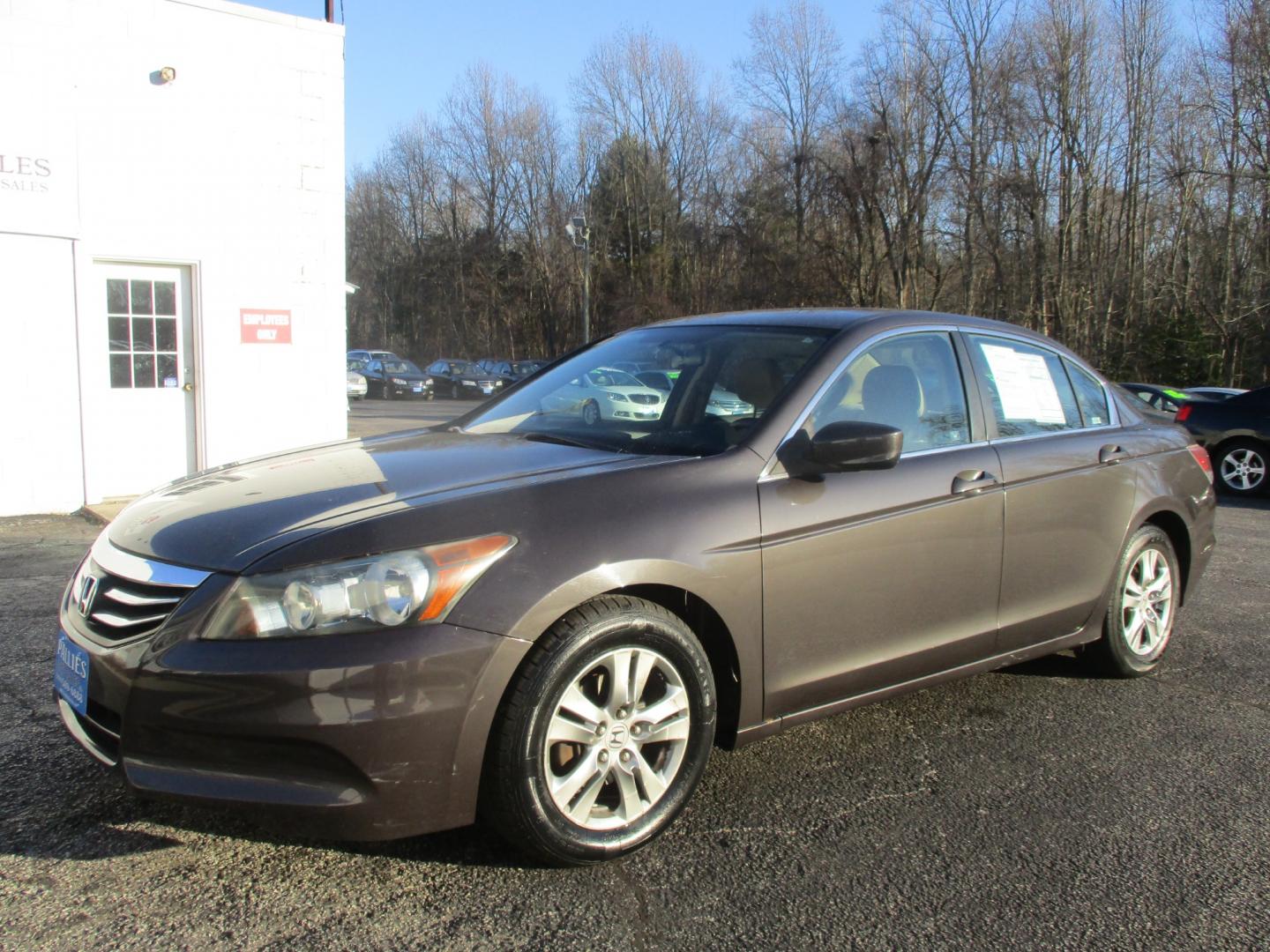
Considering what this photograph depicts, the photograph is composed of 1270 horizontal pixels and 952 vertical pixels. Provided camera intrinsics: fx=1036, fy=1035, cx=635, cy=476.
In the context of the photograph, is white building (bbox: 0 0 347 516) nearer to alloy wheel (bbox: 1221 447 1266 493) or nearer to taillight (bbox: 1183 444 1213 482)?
taillight (bbox: 1183 444 1213 482)

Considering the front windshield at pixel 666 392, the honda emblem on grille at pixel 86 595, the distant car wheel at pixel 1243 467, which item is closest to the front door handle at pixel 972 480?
the front windshield at pixel 666 392

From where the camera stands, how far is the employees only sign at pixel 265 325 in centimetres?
970

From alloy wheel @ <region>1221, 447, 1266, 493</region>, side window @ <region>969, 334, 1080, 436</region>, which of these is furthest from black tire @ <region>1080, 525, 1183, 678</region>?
alloy wheel @ <region>1221, 447, 1266, 493</region>

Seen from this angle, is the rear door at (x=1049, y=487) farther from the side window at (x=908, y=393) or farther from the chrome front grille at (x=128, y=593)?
the chrome front grille at (x=128, y=593)

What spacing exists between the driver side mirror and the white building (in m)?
7.62

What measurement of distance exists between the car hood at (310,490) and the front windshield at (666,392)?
0.63ft

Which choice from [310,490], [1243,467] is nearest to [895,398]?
[310,490]

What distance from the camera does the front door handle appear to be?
3592 millimetres

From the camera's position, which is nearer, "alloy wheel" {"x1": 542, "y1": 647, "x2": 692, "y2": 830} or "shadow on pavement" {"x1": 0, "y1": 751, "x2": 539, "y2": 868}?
"alloy wheel" {"x1": 542, "y1": 647, "x2": 692, "y2": 830}

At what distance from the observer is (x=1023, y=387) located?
4148 mm

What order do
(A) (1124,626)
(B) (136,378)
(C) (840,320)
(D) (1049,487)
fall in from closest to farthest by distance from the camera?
(C) (840,320) → (D) (1049,487) → (A) (1124,626) → (B) (136,378)

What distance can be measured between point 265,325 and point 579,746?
8109 millimetres

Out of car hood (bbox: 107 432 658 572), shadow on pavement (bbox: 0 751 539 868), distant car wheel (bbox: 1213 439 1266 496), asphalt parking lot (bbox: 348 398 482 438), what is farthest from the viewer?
asphalt parking lot (bbox: 348 398 482 438)

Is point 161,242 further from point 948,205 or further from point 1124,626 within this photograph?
point 948,205
